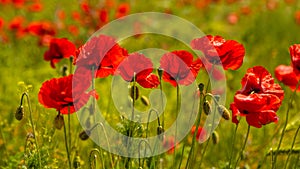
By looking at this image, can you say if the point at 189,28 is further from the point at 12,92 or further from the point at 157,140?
the point at 157,140

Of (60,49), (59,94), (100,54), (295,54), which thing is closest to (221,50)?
(295,54)

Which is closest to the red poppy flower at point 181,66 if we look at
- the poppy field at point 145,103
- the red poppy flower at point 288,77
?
the poppy field at point 145,103

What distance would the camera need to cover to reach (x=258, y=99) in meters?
1.58

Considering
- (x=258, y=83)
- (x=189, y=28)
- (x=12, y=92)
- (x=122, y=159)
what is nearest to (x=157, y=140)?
(x=122, y=159)

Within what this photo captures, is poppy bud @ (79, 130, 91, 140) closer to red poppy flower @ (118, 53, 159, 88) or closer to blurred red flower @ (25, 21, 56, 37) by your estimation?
red poppy flower @ (118, 53, 159, 88)

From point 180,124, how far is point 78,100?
2.30 feet

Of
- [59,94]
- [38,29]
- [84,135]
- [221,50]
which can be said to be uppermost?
[38,29]

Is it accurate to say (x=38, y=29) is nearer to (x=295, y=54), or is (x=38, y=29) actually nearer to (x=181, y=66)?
(x=181, y=66)

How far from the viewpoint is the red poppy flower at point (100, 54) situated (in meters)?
1.70

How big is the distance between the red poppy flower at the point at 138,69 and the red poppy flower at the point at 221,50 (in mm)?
164

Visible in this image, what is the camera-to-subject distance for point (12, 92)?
3.42m

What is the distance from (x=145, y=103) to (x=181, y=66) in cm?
31

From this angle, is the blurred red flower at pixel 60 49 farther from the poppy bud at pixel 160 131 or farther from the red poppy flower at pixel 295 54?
the red poppy flower at pixel 295 54

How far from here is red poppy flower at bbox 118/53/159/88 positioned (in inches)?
66.8
